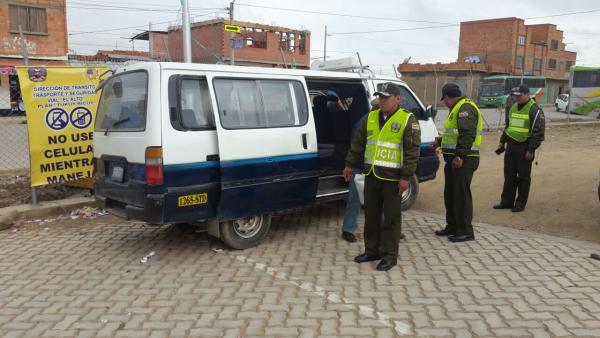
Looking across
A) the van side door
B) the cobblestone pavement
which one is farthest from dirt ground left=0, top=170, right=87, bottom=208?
the van side door

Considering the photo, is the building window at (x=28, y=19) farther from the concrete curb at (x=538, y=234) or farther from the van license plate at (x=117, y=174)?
the concrete curb at (x=538, y=234)

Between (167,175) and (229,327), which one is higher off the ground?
(167,175)

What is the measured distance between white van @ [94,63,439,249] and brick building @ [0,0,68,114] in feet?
92.7

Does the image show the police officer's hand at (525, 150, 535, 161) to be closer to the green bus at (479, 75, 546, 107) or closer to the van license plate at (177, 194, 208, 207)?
the van license plate at (177, 194, 208, 207)

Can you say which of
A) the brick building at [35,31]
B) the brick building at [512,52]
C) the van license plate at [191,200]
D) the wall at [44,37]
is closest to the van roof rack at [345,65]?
the van license plate at [191,200]

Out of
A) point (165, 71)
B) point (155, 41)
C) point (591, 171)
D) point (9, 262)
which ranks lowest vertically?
point (9, 262)

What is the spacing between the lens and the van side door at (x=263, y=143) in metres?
4.95

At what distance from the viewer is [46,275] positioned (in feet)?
15.5

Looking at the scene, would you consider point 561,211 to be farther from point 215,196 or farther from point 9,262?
point 9,262

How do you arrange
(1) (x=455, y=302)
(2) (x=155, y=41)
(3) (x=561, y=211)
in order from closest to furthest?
(1) (x=455, y=302) → (3) (x=561, y=211) → (2) (x=155, y=41)

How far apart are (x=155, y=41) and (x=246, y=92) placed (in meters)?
48.5

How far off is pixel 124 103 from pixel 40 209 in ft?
8.53

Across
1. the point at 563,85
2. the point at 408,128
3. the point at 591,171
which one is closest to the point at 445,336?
the point at 408,128

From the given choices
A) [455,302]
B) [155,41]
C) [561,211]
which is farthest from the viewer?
[155,41]
